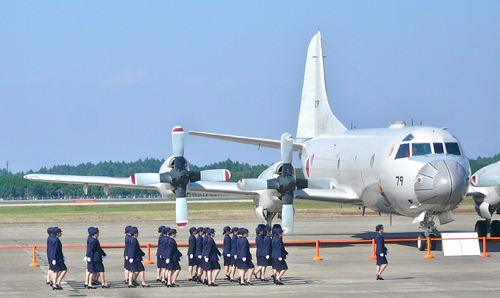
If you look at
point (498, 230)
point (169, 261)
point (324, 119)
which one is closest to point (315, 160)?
point (324, 119)

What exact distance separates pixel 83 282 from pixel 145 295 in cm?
296

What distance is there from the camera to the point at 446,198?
2248cm

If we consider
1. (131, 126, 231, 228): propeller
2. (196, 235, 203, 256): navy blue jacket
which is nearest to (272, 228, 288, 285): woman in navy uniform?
(196, 235, 203, 256): navy blue jacket

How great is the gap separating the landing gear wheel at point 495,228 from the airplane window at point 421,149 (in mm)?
7203

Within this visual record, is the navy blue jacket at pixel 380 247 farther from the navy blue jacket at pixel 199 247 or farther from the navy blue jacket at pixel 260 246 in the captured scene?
the navy blue jacket at pixel 199 247

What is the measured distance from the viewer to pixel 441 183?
22234 mm

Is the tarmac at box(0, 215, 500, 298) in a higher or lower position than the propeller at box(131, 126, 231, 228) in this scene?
lower

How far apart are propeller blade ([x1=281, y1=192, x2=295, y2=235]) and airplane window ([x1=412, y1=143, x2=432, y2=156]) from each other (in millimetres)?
4545

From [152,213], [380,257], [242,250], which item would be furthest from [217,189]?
[152,213]

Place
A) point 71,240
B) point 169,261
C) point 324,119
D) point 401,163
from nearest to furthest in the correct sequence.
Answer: point 169,261
point 401,163
point 71,240
point 324,119

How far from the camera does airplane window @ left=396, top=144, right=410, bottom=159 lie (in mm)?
24013

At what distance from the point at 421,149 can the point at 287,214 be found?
5.10 metres

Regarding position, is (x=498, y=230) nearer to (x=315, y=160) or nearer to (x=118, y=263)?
(x=315, y=160)

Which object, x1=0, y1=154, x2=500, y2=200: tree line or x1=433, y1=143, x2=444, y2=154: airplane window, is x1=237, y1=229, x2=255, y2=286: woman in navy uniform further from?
x1=0, y1=154, x2=500, y2=200: tree line
